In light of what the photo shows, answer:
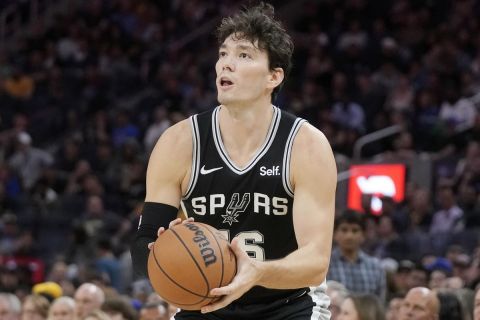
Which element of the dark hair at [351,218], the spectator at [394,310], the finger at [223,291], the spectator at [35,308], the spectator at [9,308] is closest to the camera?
the finger at [223,291]

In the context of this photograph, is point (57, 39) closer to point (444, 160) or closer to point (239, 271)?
point (444, 160)

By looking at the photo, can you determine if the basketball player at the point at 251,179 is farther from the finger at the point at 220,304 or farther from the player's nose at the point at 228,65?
the finger at the point at 220,304

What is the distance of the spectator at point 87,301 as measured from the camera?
8.63m

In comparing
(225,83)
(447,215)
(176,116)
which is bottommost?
(225,83)

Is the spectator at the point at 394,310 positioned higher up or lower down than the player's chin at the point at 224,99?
lower down

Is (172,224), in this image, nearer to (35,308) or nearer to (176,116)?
(35,308)

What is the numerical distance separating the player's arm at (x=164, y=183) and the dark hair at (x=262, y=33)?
0.51 meters

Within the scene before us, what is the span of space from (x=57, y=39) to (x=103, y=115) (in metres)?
3.34

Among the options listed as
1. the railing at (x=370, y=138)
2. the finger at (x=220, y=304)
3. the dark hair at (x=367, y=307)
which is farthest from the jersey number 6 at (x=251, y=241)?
the railing at (x=370, y=138)

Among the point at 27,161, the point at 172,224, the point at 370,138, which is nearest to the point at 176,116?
the point at 27,161

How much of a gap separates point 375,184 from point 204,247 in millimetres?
8075

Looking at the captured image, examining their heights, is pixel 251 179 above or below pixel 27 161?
below

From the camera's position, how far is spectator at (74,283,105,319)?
863 centimetres

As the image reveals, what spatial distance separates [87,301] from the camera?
8672mm
